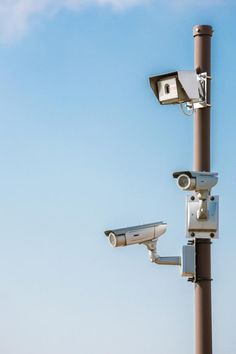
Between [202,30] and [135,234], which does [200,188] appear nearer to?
[135,234]

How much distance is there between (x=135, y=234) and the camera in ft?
28.3

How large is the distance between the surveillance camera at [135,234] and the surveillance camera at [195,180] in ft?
2.16

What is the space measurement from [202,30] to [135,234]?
194cm

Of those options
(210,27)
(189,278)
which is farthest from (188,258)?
(210,27)

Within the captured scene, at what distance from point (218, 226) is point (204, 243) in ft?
0.69

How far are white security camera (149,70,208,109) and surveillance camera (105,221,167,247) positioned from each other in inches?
43.4

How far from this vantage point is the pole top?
8.96 metres

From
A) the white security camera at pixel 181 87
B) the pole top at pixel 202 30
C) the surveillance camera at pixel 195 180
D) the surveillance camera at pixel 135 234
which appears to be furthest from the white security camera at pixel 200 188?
the pole top at pixel 202 30

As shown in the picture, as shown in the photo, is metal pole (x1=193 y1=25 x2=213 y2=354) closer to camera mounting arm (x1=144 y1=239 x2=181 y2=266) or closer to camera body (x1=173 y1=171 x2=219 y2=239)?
camera body (x1=173 y1=171 x2=219 y2=239)

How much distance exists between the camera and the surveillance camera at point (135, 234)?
8.51 m

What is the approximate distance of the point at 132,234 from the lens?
8.61 metres

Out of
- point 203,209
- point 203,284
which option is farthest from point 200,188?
point 203,284

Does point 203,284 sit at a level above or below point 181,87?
below

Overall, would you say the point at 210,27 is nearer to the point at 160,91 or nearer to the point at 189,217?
the point at 160,91
